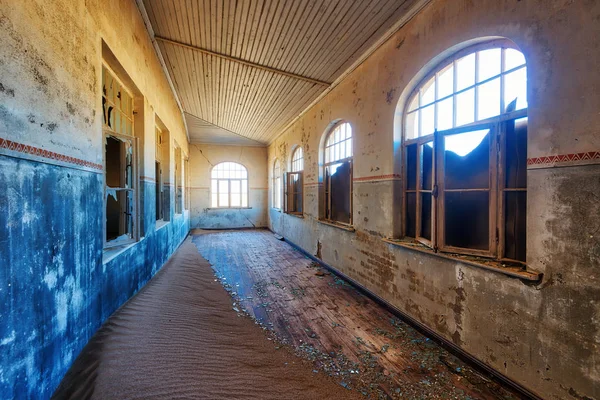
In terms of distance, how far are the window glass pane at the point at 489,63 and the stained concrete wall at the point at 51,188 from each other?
10.7 feet

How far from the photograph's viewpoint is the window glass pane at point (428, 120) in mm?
2959

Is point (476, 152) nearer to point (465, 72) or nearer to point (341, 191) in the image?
point (465, 72)

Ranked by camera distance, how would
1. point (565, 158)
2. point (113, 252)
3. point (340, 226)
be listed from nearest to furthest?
point (565, 158)
point (113, 252)
point (340, 226)

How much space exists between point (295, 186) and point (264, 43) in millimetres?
3985

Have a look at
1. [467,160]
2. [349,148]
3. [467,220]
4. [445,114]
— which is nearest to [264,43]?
[349,148]

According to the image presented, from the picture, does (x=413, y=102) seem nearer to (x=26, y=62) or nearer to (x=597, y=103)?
(x=597, y=103)

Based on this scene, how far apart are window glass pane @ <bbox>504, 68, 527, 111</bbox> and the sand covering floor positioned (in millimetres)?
2566

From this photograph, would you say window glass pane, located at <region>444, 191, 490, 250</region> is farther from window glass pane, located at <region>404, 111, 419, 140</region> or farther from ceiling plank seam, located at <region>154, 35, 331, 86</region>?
ceiling plank seam, located at <region>154, 35, 331, 86</region>

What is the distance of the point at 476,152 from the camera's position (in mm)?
2436

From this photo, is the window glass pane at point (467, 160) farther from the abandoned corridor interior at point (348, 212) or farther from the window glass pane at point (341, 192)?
the window glass pane at point (341, 192)

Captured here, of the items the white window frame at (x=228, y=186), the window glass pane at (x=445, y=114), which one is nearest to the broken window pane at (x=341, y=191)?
the window glass pane at (x=445, y=114)

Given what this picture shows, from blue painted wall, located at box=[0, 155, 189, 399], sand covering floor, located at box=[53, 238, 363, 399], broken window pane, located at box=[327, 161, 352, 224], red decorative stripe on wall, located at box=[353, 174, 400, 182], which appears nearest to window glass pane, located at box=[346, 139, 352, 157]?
broken window pane, located at box=[327, 161, 352, 224]

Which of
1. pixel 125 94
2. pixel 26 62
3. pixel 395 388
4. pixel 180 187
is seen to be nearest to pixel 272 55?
pixel 125 94

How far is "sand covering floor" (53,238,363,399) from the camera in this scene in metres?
1.87
